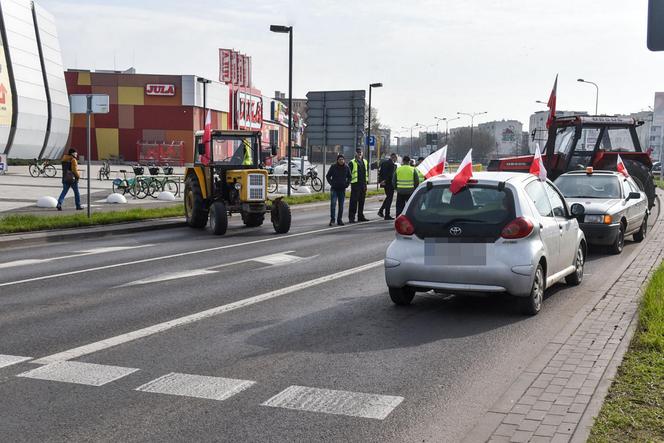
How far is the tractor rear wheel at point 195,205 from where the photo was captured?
1892 cm

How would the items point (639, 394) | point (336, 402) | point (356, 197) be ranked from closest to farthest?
1. point (639, 394)
2. point (336, 402)
3. point (356, 197)

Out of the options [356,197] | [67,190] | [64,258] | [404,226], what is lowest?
[64,258]

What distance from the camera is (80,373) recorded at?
6.17 m

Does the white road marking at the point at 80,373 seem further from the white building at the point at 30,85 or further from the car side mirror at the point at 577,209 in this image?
the white building at the point at 30,85

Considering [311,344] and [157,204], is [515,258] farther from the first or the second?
[157,204]

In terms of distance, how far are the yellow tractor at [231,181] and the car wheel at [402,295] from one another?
A: 918cm

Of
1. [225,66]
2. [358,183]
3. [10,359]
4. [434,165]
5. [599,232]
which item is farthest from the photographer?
[225,66]

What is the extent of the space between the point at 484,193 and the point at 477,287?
1026 millimetres

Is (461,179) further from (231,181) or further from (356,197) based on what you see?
(356,197)

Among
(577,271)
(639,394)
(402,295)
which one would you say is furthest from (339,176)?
(639,394)

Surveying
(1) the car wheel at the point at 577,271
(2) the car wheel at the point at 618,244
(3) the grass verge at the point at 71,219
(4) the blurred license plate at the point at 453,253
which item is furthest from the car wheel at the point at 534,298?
(3) the grass verge at the point at 71,219

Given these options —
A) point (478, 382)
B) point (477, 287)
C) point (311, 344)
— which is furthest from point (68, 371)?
point (477, 287)

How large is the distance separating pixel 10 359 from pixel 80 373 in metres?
0.81

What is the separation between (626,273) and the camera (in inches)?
443
